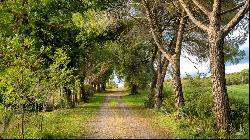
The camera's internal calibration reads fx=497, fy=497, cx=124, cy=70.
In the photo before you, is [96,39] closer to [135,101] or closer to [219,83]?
[135,101]

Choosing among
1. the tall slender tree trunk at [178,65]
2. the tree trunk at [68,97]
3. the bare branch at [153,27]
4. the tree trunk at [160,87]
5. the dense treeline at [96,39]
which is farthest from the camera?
the tree trunk at [68,97]

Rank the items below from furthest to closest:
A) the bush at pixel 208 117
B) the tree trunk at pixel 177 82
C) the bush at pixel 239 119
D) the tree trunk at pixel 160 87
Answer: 1. the tree trunk at pixel 160 87
2. the tree trunk at pixel 177 82
3. the bush at pixel 239 119
4. the bush at pixel 208 117

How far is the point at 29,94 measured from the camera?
68.9 feet

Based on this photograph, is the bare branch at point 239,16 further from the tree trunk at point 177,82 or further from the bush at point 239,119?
the tree trunk at point 177,82

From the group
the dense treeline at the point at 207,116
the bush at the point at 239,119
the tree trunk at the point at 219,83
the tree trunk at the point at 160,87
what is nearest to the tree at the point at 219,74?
the tree trunk at the point at 219,83

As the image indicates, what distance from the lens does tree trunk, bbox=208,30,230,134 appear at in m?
18.8

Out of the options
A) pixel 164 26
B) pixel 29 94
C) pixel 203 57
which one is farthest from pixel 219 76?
pixel 203 57

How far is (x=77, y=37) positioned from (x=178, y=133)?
2267 centimetres

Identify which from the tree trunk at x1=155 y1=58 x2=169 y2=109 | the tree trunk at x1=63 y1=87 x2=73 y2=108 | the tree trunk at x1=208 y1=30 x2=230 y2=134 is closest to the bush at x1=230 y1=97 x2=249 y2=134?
the tree trunk at x1=208 y1=30 x2=230 y2=134

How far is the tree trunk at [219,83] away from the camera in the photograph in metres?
18.8

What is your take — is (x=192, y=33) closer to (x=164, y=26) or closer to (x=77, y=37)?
(x=164, y=26)

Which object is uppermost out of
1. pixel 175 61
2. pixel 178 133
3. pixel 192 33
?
pixel 192 33

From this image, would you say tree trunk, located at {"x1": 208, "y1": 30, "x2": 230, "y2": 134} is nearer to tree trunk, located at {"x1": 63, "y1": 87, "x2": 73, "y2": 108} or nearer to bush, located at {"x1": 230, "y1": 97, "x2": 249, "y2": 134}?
bush, located at {"x1": 230, "y1": 97, "x2": 249, "y2": 134}

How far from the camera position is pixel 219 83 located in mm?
19062
